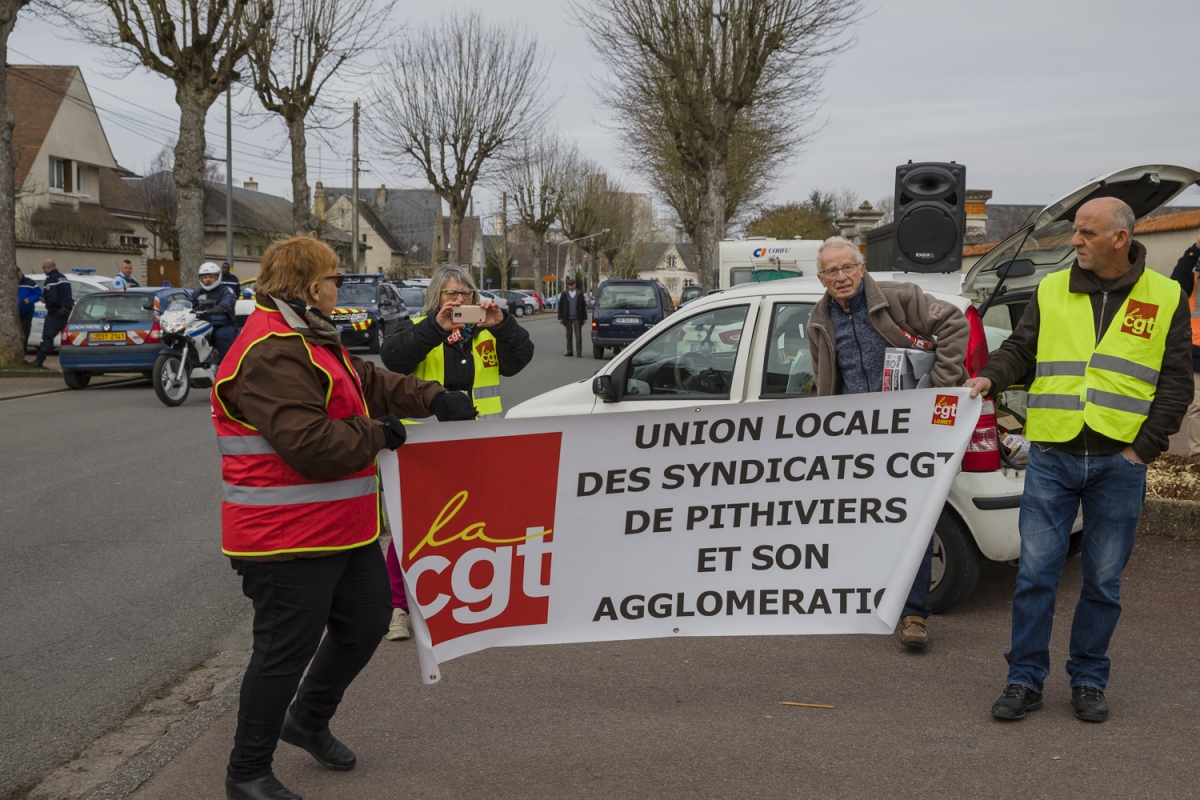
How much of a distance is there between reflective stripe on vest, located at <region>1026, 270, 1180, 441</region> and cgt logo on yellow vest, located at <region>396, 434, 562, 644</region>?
190 centimetres

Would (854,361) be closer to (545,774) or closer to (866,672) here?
(866,672)

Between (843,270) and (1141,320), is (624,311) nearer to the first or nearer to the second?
(843,270)

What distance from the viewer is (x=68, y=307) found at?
64.3 feet

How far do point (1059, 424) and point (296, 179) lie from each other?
29955 millimetres

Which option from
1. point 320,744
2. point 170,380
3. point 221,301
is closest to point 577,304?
point 221,301

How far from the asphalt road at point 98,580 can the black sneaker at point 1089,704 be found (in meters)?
3.74

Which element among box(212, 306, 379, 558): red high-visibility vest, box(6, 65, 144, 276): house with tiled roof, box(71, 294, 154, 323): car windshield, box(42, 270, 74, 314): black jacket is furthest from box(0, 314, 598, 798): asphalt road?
box(6, 65, 144, 276): house with tiled roof

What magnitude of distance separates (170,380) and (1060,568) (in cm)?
1293

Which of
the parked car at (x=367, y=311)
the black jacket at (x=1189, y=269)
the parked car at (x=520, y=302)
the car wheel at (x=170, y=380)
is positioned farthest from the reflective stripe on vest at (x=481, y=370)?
the parked car at (x=520, y=302)

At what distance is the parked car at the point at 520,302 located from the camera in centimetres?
5899

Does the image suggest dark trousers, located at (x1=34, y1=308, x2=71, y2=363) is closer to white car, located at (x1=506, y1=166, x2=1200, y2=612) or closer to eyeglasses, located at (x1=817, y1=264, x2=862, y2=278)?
white car, located at (x1=506, y1=166, x2=1200, y2=612)

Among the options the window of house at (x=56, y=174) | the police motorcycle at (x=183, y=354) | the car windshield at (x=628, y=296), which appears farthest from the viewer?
the window of house at (x=56, y=174)

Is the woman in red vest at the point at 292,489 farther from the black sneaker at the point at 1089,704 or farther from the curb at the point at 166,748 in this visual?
the black sneaker at the point at 1089,704

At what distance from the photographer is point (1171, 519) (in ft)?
22.5
